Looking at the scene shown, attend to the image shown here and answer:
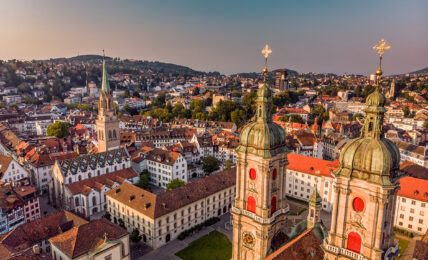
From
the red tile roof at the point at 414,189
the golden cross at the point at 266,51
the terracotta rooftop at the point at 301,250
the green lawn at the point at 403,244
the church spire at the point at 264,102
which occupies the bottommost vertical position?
the green lawn at the point at 403,244

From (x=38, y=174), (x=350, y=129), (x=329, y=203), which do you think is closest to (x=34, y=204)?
(x=38, y=174)

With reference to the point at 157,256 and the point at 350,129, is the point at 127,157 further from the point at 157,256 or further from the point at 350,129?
the point at 350,129

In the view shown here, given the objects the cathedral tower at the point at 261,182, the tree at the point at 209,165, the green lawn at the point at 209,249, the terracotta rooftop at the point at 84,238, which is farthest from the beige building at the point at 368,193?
the tree at the point at 209,165

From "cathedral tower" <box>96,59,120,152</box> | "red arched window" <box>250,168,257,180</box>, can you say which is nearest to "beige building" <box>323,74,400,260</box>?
"red arched window" <box>250,168,257,180</box>

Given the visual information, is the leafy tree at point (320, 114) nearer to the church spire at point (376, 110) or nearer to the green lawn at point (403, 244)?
the green lawn at point (403, 244)

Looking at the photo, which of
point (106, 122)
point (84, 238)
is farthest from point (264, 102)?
point (106, 122)

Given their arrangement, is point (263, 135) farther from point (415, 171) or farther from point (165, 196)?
point (415, 171)

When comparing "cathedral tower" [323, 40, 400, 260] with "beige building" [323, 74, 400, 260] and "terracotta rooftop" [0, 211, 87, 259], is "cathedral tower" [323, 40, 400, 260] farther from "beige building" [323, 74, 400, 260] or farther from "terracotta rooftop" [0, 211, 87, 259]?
"terracotta rooftop" [0, 211, 87, 259]
